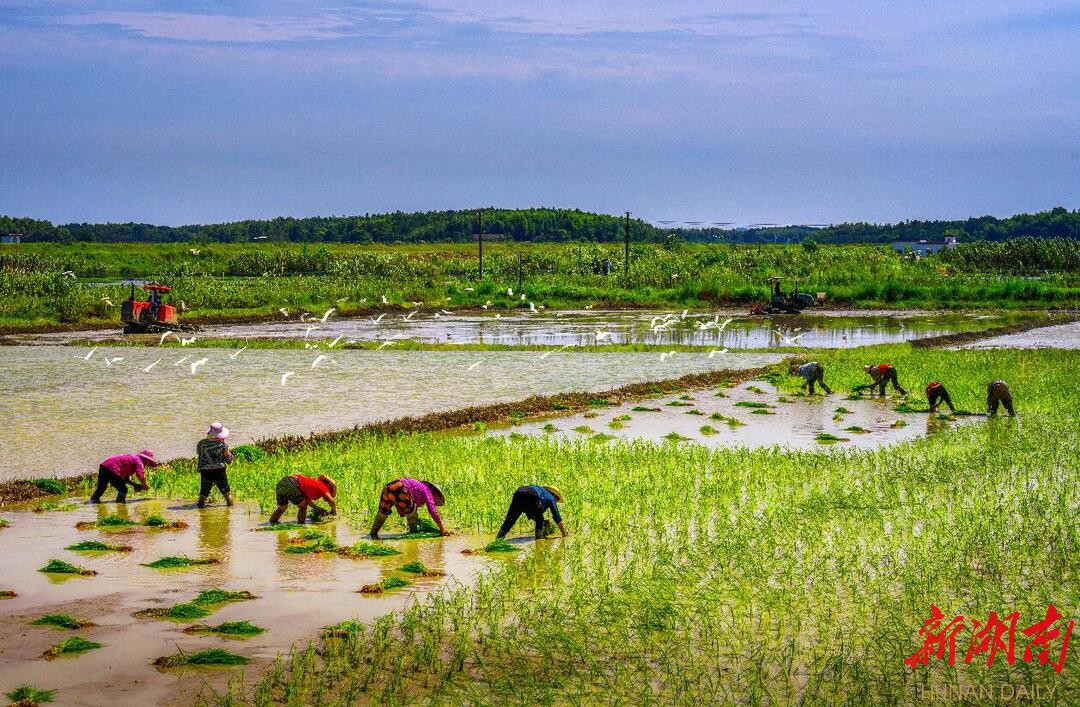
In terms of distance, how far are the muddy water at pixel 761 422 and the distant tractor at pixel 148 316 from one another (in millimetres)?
23639

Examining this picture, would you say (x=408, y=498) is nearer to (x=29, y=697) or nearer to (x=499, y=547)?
(x=499, y=547)

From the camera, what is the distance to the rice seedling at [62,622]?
25.3 feet

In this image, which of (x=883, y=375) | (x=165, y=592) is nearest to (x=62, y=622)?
(x=165, y=592)

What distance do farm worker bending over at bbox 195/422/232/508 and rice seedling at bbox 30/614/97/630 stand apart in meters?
3.33

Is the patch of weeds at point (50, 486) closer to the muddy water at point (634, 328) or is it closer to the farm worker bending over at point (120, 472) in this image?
the farm worker bending over at point (120, 472)

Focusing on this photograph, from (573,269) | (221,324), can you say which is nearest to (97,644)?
(221,324)

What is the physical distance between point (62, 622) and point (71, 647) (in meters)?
0.57

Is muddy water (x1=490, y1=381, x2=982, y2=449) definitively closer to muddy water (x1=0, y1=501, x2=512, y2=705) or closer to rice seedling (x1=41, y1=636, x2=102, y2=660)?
muddy water (x1=0, y1=501, x2=512, y2=705)

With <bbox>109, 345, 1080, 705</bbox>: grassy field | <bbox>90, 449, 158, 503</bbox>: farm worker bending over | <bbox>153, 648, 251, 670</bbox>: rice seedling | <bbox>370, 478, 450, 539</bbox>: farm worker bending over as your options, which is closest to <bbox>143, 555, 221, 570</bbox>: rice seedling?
<bbox>370, 478, 450, 539</bbox>: farm worker bending over

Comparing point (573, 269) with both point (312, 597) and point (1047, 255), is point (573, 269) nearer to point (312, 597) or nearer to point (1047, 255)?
point (1047, 255)

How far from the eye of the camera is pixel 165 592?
8586 mm

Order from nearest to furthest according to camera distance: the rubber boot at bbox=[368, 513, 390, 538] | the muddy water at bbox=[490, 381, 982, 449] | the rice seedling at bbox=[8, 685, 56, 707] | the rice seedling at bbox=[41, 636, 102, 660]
Answer: 1. the rice seedling at bbox=[8, 685, 56, 707]
2. the rice seedling at bbox=[41, 636, 102, 660]
3. the rubber boot at bbox=[368, 513, 390, 538]
4. the muddy water at bbox=[490, 381, 982, 449]

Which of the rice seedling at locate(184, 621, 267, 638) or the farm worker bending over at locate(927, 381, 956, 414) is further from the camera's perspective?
the farm worker bending over at locate(927, 381, 956, 414)

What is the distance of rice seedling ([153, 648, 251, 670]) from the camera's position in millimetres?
6945
